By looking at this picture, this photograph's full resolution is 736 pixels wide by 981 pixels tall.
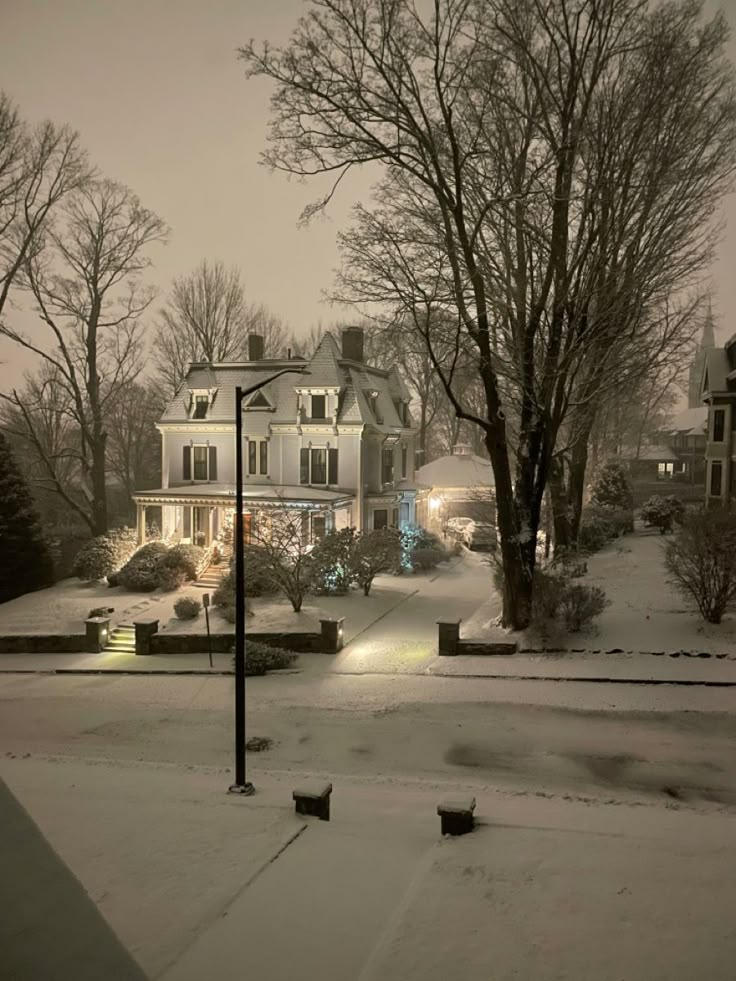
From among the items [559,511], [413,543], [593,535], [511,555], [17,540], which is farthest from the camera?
[413,543]

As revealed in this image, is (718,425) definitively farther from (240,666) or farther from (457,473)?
(240,666)

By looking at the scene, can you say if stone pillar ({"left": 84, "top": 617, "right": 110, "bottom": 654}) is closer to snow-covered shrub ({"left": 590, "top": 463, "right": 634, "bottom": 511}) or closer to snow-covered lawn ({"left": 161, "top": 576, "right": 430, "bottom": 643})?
snow-covered lawn ({"left": 161, "top": 576, "right": 430, "bottom": 643})

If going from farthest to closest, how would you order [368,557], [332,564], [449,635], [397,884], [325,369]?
[325,369]
[368,557]
[332,564]
[449,635]
[397,884]

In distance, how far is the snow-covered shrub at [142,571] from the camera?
87.1 feet

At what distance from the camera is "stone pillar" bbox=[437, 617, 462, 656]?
60.7 ft

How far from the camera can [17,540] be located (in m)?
27.6

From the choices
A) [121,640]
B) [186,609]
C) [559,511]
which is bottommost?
[121,640]

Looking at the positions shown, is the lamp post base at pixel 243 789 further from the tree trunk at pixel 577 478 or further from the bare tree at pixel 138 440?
the bare tree at pixel 138 440

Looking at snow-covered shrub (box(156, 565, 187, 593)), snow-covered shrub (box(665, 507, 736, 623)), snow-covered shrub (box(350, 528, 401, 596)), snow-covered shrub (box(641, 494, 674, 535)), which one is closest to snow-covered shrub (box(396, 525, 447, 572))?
snow-covered shrub (box(350, 528, 401, 596))

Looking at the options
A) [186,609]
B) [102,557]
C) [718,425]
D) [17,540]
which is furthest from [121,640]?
[718,425]

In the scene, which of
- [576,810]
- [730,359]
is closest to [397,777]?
[576,810]

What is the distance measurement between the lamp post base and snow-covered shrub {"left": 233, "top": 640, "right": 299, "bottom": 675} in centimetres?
734

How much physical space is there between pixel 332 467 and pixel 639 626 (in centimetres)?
1609

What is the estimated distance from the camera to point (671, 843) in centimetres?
830
